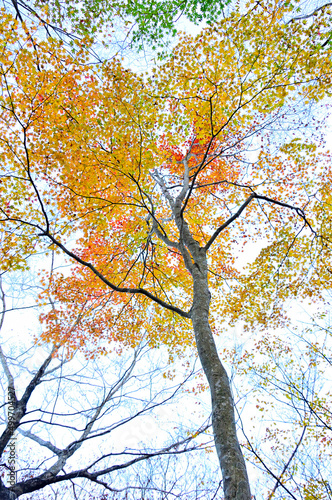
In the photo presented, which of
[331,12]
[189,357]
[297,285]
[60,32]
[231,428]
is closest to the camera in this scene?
[231,428]

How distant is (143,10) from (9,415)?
10546mm

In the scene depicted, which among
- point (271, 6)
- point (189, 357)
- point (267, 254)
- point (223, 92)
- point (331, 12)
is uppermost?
point (223, 92)

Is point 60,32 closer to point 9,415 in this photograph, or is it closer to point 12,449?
point 9,415

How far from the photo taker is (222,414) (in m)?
3.02

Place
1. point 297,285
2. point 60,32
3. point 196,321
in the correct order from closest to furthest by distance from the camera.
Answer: point 196,321
point 60,32
point 297,285

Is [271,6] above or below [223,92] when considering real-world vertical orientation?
below

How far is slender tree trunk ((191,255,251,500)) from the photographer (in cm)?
249

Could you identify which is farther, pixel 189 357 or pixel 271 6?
→ pixel 189 357

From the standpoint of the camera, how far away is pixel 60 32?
19.1 feet

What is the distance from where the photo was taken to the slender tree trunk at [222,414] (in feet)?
8.17

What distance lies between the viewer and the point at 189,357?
30.8 ft

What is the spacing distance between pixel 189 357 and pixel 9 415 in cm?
577

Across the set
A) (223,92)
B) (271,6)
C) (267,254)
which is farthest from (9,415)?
(271,6)

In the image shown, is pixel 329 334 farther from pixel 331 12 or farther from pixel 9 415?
pixel 9 415
